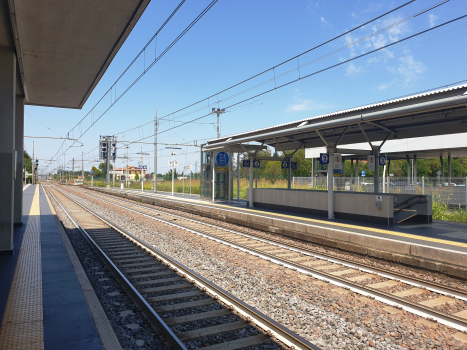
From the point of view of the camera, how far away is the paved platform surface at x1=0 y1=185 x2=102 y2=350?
3.88 metres

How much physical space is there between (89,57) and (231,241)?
6.31m

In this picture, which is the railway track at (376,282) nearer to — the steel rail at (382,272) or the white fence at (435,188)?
the steel rail at (382,272)

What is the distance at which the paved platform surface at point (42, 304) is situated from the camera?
153 inches

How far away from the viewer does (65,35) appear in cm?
727

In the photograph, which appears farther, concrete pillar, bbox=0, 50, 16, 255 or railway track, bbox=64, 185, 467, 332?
concrete pillar, bbox=0, 50, 16, 255

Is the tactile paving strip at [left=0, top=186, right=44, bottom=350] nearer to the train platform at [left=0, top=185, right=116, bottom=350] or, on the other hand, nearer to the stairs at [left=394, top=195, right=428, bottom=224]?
the train platform at [left=0, top=185, right=116, bottom=350]

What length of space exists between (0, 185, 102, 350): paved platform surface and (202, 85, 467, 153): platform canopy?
27.5ft

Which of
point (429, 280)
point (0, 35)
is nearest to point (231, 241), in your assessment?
point (429, 280)

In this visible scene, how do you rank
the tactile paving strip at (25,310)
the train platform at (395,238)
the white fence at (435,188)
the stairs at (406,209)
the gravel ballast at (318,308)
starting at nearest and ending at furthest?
the tactile paving strip at (25,310) < the gravel ballast at (318,308) < the train platform at (395,238) < the stairs at (406,209) < the white fence at (435,188)

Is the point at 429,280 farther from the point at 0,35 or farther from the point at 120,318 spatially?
the point at 0,35

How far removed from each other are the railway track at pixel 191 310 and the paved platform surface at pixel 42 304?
903mm

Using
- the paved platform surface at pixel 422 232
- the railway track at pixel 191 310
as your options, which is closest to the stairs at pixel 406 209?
the paved platform surface at pixel 422 232

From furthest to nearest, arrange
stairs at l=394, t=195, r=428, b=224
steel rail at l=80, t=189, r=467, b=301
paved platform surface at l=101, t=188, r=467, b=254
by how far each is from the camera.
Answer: stairs at l=394, t=195, r=428, b=224 < paved platform surface at l=101, t=188, r=467, b=254 < steel rail at l=80, t=189, r=467, b=301

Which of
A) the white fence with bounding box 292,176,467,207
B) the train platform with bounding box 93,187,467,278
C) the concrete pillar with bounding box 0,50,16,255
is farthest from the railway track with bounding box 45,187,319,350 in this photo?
the white fence with bounding box 292,176,467,207
